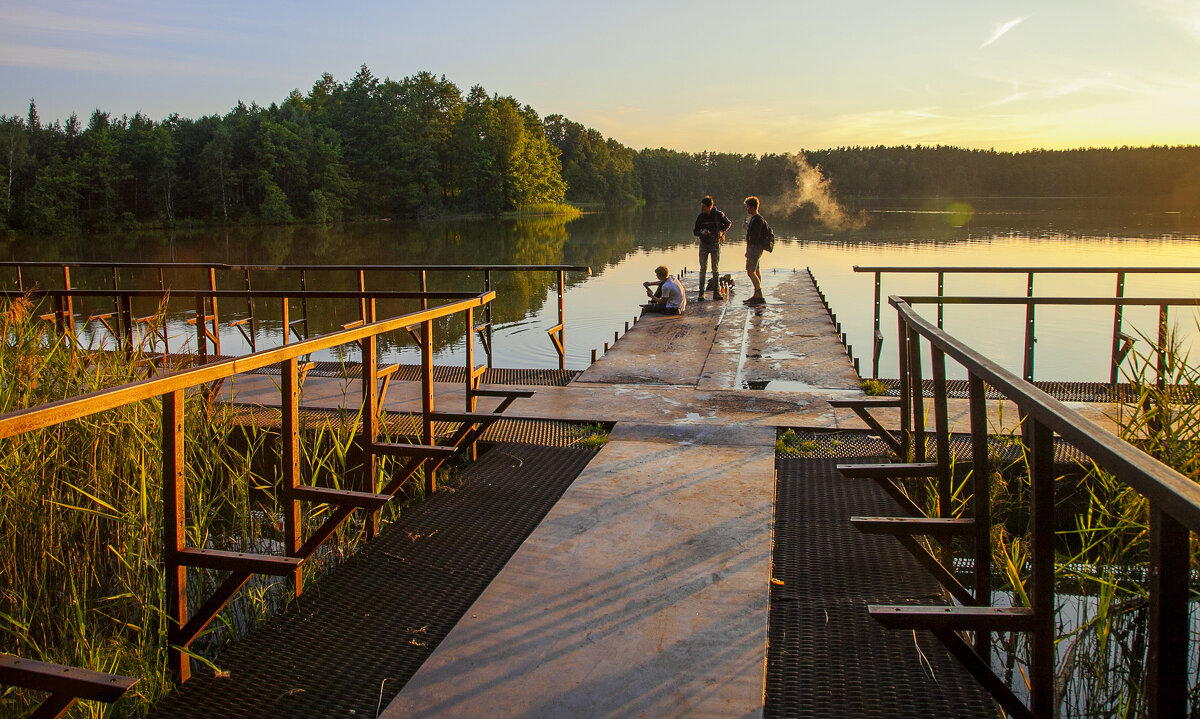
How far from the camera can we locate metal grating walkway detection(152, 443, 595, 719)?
110 inches

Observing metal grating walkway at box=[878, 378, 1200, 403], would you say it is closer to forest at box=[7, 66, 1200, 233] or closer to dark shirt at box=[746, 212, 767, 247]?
dark shirt at box=[746, 212, 767, 247]

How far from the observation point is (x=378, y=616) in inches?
132

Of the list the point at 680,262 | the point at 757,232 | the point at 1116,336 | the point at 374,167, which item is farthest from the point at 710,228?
the point at 374,167

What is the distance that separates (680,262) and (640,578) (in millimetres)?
31827

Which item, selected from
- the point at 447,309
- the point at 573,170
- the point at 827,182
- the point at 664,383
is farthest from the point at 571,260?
the point at 827,182

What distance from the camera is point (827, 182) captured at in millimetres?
131375

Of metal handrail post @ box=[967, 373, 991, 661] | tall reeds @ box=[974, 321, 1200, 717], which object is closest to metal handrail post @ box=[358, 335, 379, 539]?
metal handrail post @ box=[967, 373, 991, 661]

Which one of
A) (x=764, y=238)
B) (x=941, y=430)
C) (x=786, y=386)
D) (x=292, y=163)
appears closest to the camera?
(x=941, y=430)

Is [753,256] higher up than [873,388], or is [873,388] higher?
[753,256]

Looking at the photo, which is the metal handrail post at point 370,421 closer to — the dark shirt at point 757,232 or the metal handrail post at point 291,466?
the metal handrail post at point 291,466

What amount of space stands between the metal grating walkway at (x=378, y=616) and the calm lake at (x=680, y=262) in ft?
10.9

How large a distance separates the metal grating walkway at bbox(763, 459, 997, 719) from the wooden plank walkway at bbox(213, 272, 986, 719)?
0.05 metres

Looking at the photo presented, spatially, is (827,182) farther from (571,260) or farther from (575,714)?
(575,714)

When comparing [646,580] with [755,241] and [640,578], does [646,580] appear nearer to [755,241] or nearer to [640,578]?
[640,578]
